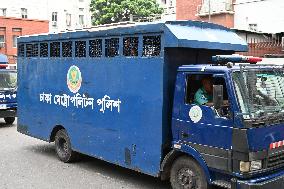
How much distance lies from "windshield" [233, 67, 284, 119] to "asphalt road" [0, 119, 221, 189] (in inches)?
107

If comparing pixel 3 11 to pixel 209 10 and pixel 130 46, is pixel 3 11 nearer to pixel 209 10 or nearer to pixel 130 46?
pixel 209 10

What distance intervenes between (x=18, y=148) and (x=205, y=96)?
271 inches

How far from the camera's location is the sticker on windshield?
6195 mm

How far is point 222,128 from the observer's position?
19.3 ft

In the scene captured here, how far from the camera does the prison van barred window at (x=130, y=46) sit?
7.38 m

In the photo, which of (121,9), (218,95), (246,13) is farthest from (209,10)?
(218,95)

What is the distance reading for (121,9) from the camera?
140 ft

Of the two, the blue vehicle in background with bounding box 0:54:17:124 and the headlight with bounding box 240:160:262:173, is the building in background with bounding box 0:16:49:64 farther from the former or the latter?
the headlight with bounding box 240:160:262:173

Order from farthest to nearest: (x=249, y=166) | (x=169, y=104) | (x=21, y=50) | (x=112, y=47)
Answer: (x=21, y=50) < (x=112, y=47) < (x=169, y=104) < (x=249, y=166)

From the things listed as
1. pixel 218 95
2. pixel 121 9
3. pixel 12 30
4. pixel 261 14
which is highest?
pixel 121 9

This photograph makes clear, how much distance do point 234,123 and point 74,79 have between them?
176 inches

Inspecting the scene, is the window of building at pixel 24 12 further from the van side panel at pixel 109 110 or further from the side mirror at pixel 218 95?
the side mirror at pixel 218 95

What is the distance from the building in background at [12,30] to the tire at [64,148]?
32560 mm

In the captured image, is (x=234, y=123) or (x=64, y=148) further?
(x=64, y=148)
